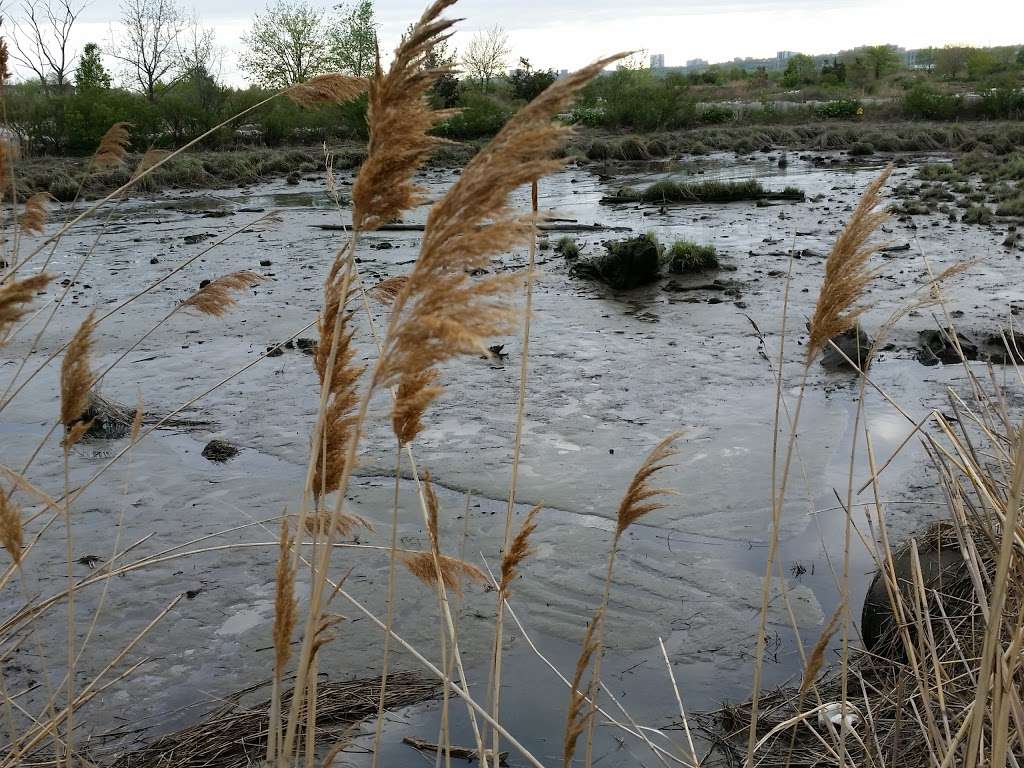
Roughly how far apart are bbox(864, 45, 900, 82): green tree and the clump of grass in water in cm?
5904

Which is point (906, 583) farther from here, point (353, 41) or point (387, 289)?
point (353, 41)

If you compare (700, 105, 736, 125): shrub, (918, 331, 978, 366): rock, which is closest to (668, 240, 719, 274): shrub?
(918, 331, 978, 366): rock

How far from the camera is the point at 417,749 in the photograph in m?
3.48

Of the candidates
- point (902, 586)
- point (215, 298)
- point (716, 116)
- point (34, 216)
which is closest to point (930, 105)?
point (716, 116)

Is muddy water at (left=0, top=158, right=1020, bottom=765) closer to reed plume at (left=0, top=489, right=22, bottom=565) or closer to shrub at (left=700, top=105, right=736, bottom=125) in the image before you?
reed plume at (left=0, top=489, right=22, bottom=565)

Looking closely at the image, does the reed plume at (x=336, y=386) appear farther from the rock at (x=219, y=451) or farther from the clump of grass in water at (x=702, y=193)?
the clump of grass in water at (x=702, y=193)

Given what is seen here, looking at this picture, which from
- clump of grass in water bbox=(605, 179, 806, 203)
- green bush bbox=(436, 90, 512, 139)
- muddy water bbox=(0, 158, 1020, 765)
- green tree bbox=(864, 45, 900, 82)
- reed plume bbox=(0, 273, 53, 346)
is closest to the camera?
reed plume bbox=(0, 273, 53, 346)

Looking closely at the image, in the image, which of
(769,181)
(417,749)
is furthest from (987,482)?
(769,181)

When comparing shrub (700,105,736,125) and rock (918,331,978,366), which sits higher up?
shrub (700,105,736,125)

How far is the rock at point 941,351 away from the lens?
8.00 meters

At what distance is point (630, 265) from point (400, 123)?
10.4m

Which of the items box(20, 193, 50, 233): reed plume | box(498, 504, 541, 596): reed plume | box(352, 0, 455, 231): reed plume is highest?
box(352, 0, 455, 231): reed plume

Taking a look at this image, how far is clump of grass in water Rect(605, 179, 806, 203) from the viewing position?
20.2 metres

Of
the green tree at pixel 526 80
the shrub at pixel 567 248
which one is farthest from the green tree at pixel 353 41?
the shrub at pixel 567 248
